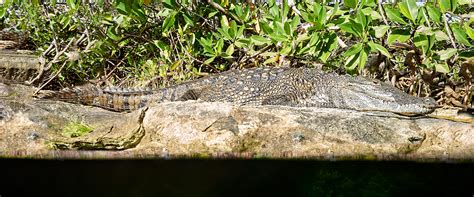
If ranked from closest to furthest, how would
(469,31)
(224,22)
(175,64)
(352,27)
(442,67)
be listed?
(469,31)
(352,27)
(442,67)
(224,22)
(175,64)

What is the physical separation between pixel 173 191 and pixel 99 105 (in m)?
3.24

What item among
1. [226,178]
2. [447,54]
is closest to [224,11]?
[447,54]

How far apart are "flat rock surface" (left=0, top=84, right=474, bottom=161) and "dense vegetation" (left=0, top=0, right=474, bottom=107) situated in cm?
95

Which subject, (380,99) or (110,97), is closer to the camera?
(380,99)

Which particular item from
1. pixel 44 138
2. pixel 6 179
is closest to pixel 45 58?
pixel 44 138

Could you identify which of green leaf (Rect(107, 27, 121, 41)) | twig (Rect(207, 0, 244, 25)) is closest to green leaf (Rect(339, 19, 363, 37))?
twig (Rect(207, 0, 244, 25))

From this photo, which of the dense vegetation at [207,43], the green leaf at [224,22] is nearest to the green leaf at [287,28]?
the dense vegetation at [207,43]

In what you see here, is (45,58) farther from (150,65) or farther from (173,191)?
(173,191)

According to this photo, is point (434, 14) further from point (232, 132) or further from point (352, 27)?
point (232, 132)

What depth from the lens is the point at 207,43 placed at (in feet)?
16.7

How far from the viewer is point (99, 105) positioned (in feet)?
15.7

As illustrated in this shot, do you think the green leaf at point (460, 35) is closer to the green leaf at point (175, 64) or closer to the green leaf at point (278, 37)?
the green leaf at point (278, 37)

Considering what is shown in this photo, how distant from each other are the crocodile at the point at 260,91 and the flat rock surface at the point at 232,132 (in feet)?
4.61

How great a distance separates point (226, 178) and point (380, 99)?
301 cm
